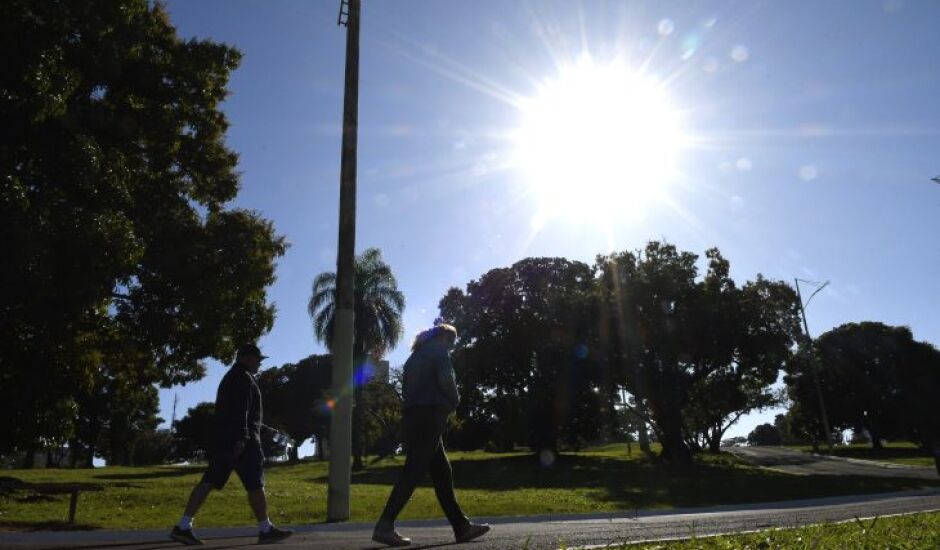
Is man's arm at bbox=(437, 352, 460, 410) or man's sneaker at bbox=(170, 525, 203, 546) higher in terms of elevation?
man's arm at bbox=(437, 352, 460, 410)

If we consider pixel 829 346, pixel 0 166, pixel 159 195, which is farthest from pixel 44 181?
pixel 829 346

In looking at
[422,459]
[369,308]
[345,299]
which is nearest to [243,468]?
[422,459]

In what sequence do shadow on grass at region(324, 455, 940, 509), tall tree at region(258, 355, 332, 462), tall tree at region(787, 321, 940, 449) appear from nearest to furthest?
shadow on grass at region(324, 455, 940, 509) < tall tree at region(787, 321, 940, 449) < tall tree at region(258, 355, 332, 462)

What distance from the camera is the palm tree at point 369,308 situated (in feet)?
105

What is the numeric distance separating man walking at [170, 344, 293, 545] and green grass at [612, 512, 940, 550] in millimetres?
Answer: 3132

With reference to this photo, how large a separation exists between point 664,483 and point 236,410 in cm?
2005

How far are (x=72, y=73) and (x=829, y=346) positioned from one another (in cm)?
6217

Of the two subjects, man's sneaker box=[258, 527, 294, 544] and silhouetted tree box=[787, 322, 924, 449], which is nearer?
man's sneaker box=[258, 527, 294, 544]

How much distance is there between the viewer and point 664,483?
75.2 ft

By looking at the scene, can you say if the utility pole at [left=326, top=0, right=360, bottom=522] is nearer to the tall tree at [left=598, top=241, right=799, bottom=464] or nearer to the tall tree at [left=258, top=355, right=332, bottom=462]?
the tall tree at [left=598, top=241, right=799, bottom=464]

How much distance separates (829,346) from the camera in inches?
2320

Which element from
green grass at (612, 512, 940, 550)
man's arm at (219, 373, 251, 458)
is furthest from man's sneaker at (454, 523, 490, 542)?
man's arm at (219, 373, 251, 458)

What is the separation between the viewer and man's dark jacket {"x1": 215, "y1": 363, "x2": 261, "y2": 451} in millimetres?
5746

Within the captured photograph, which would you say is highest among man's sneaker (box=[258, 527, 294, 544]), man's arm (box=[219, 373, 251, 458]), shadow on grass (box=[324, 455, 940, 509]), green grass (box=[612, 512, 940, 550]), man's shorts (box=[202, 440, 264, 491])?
man's arm (box=[219, 373, 251, 458])
